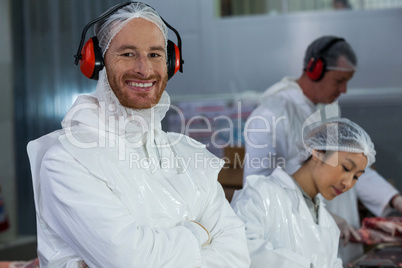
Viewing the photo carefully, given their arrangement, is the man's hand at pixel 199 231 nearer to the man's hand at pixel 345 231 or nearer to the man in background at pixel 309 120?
the man in background at pixel 309 120

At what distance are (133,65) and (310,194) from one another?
0.89 m

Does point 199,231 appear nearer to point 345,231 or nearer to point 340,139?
point 340,139

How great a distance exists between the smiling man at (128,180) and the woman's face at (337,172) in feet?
1.76

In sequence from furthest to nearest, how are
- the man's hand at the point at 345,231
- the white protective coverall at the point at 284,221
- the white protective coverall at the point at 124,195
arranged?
the man's hand at the point at 345,231 → the white protective coverall at the point at 284,221 → the white protective coverall at the point at 124,195

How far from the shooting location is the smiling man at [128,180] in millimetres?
1314

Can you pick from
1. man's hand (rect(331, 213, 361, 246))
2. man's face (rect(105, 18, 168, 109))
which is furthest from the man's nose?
man's hand (rect(331, 213, 361, 246))

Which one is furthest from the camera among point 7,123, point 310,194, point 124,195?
point 7,123

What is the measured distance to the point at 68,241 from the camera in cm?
138

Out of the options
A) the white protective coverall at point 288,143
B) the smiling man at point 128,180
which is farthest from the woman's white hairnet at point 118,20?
the white protective coverall at point 288,143

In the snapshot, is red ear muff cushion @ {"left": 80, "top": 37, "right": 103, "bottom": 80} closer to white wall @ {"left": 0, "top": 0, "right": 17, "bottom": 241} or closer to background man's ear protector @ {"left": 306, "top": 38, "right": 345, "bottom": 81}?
background man's ear protector @ {"left": 306, "top": 38, "right": 345, "bottom": 81}

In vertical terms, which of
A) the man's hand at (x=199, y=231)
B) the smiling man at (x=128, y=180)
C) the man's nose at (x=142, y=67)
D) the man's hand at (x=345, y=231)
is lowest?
the man's hand at (x=345, y=231)

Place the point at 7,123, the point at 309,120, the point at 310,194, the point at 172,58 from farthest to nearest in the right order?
the point at 7,123
the point at 309,120
the point at 310,194
the point at 172,58

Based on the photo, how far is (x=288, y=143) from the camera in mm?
2564

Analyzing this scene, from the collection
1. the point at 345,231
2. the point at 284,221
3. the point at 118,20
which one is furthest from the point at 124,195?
the point at 345,231
